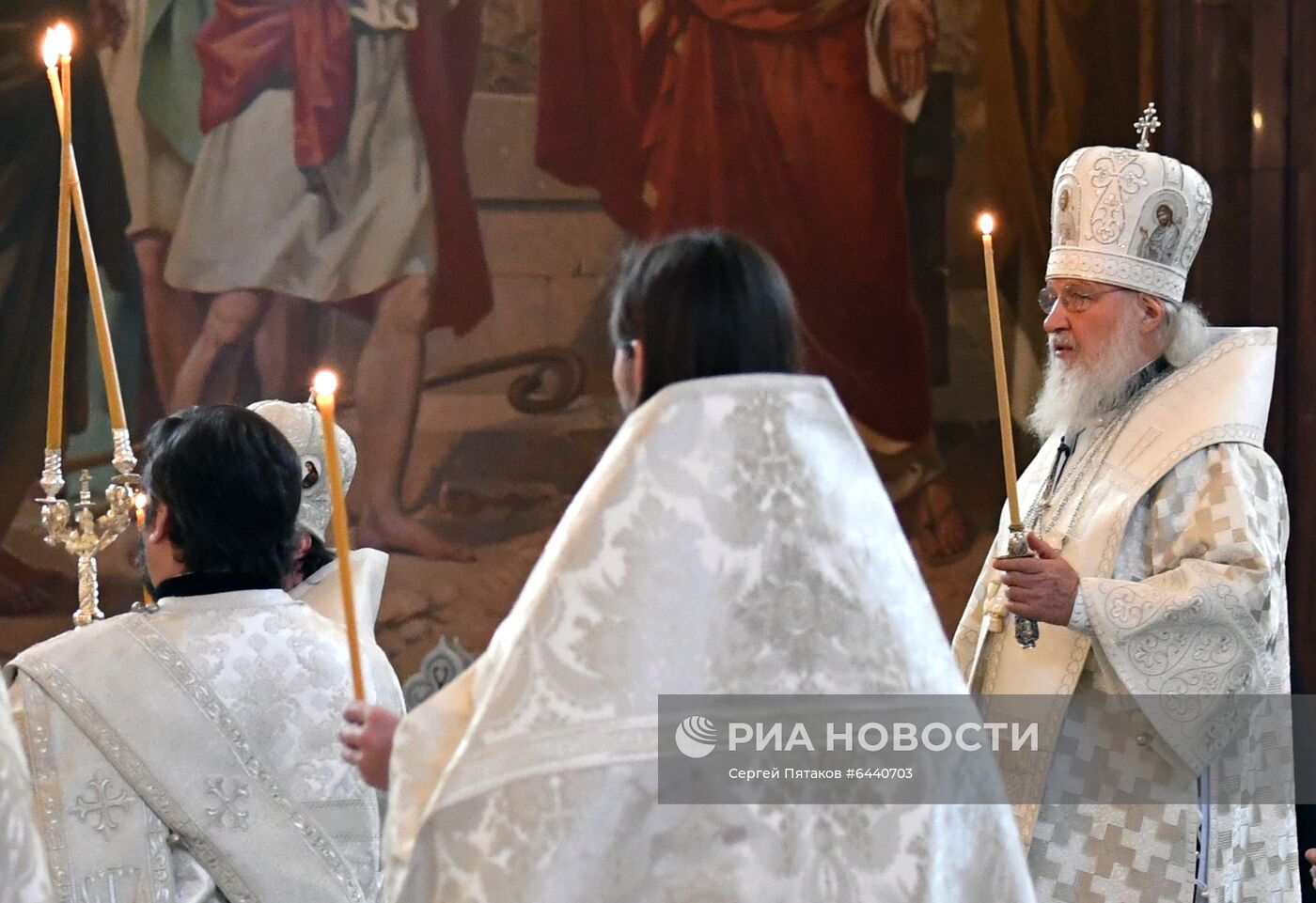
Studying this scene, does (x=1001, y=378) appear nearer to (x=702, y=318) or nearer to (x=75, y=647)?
(x=702, y=318)

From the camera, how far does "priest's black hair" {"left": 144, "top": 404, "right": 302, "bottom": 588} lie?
247 cm

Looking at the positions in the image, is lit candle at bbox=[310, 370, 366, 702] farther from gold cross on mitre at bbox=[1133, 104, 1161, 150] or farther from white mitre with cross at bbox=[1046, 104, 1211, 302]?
gold cross on mitre at bbox=[1133, 104, 1161, 150]

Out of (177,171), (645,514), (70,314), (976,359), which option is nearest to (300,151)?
(177,171)

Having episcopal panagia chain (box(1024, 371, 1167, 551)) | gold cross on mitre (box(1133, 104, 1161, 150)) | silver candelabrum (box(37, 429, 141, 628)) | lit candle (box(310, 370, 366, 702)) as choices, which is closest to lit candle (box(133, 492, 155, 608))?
silver candelabrum (box(37, 429, 141, 628))

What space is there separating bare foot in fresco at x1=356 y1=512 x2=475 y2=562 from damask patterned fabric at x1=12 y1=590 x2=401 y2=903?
17.0ft

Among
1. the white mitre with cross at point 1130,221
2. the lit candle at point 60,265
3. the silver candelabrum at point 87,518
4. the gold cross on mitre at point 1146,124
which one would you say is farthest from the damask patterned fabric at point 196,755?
the gold cross on mitre at point 1146,124

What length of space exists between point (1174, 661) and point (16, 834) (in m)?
2.32

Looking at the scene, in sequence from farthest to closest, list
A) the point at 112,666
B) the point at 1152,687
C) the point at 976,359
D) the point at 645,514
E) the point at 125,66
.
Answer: the point at 976,359, the point at 125,66, the point at 1152,687, the point at 112,666, the point at 645,514

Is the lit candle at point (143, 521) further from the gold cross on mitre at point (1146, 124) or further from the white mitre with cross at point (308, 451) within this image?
the gold cross on mitre at point (1146, 124)

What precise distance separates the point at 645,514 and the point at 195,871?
973 mm

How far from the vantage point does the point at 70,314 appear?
760 centimetres

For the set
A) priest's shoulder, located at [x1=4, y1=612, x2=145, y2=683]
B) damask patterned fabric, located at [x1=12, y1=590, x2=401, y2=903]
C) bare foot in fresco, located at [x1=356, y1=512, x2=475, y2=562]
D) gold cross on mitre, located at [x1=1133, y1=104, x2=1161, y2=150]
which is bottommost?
bare foot in fresco, located at [x1=356, y1=512, x2=475, y2=562]

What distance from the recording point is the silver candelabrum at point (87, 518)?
2.62 metres

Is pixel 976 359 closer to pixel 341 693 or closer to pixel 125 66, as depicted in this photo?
pixel 125 66
